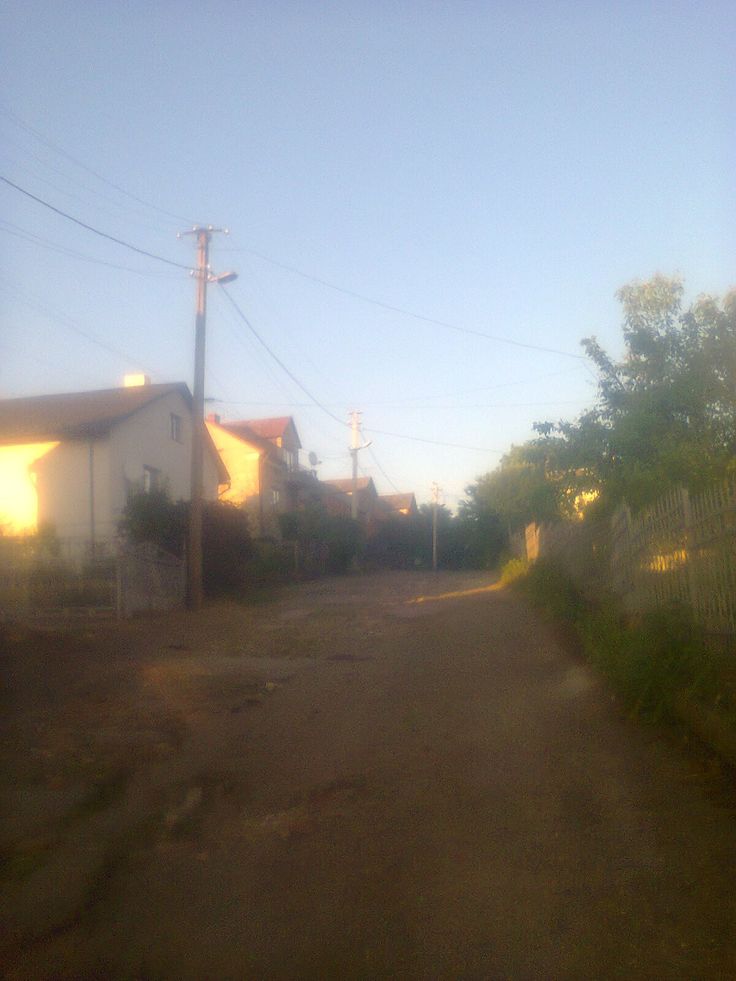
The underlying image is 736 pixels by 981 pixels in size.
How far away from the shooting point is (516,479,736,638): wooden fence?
7.88 metres

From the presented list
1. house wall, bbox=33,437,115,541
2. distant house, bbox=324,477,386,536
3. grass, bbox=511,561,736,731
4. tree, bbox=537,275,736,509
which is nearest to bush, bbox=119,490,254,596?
house wall, bbox=33,437,115,541

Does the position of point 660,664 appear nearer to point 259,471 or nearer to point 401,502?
point 259,471

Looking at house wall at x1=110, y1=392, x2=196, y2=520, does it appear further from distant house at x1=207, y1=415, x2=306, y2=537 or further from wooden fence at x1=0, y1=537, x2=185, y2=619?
distant house at x1=207, y1=415, x2=306, y2=537

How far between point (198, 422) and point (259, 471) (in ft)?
74.4

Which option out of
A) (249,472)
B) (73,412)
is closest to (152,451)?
(73,412)

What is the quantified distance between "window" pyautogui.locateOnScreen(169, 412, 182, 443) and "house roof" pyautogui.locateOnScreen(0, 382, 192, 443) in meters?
0.83

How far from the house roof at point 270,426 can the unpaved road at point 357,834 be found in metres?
38.9

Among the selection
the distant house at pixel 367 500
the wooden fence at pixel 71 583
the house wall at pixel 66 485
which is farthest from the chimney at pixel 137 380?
the distant house at pixel 367 500

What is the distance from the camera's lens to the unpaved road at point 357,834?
3.64 m

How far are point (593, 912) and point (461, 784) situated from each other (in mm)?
2035

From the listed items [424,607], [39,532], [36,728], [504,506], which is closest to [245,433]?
[504,506]

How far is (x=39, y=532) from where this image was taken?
906 inches

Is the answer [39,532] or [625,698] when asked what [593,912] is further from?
[39,532]

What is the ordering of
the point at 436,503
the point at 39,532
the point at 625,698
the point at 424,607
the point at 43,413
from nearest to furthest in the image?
the point at 625,698, the point at 424,607, the point at 39,532, the point at 43,413, the point at 436,503
